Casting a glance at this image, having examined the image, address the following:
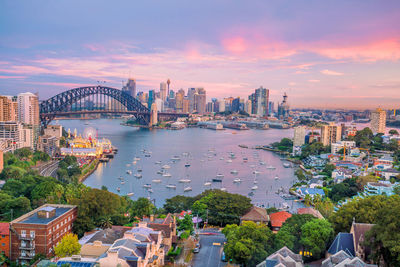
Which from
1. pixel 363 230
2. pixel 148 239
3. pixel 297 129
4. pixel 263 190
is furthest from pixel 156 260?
pixel 297 129

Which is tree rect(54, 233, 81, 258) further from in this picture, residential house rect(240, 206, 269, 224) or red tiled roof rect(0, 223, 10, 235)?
residential house rect(240, 206, 269, 224)

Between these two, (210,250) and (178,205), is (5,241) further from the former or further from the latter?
(178,205)

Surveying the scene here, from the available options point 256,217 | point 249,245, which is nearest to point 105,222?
point 249,245

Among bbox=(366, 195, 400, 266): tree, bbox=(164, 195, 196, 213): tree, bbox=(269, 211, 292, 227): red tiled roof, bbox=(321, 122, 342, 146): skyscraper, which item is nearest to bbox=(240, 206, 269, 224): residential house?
bbox=(269, 211, 292, 227): red tiled roof

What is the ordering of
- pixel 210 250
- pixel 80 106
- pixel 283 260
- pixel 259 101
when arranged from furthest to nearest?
pixel 259 101
pixel 80 106
pixel 210 250
pixel 283 260

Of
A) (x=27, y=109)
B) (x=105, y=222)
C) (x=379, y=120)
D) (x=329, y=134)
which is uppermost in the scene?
(x=27, y=109)

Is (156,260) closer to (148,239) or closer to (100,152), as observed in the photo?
(148,239)
